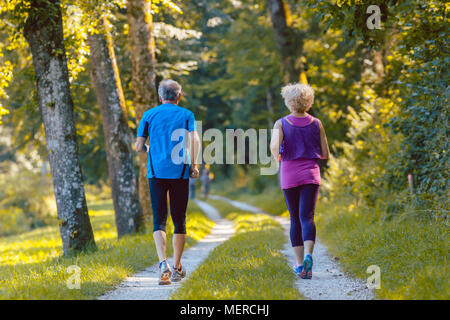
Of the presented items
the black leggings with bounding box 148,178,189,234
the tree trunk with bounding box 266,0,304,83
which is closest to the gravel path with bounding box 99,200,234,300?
the black leggings with bounding box 148,178,189,234

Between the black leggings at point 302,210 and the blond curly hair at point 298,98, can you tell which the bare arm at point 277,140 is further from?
the black leggings at point 302,210

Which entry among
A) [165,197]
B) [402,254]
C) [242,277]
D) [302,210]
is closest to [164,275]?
[165,197]

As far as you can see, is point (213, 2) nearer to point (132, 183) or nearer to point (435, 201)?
point (132, 183)

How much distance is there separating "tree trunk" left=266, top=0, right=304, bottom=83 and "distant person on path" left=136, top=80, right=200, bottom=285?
1079 cm

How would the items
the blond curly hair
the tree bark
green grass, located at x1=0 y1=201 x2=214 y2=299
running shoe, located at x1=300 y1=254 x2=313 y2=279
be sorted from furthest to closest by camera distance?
the tree bark
the blond curly hair
running shoe, located at x1=300 y1=254 x2=313 y2=279
green grass, located at x1=0 y1=201 x2=214 y2=299

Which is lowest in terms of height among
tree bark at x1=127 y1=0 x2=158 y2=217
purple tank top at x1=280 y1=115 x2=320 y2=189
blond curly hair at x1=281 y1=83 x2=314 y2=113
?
purple tank top at x1=280 y1=115 x2=320 y2=189

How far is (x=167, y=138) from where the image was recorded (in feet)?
19.1

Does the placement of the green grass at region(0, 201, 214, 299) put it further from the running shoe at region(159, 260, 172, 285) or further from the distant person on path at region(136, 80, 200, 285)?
the distant person on path at region(136, 80, 200, 285)

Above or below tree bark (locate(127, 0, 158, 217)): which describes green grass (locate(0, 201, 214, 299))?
below

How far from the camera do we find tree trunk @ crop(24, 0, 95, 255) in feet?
26.0

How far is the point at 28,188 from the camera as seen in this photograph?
24.1 metres

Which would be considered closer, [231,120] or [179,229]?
[179,229]

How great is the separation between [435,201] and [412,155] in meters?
1.51
